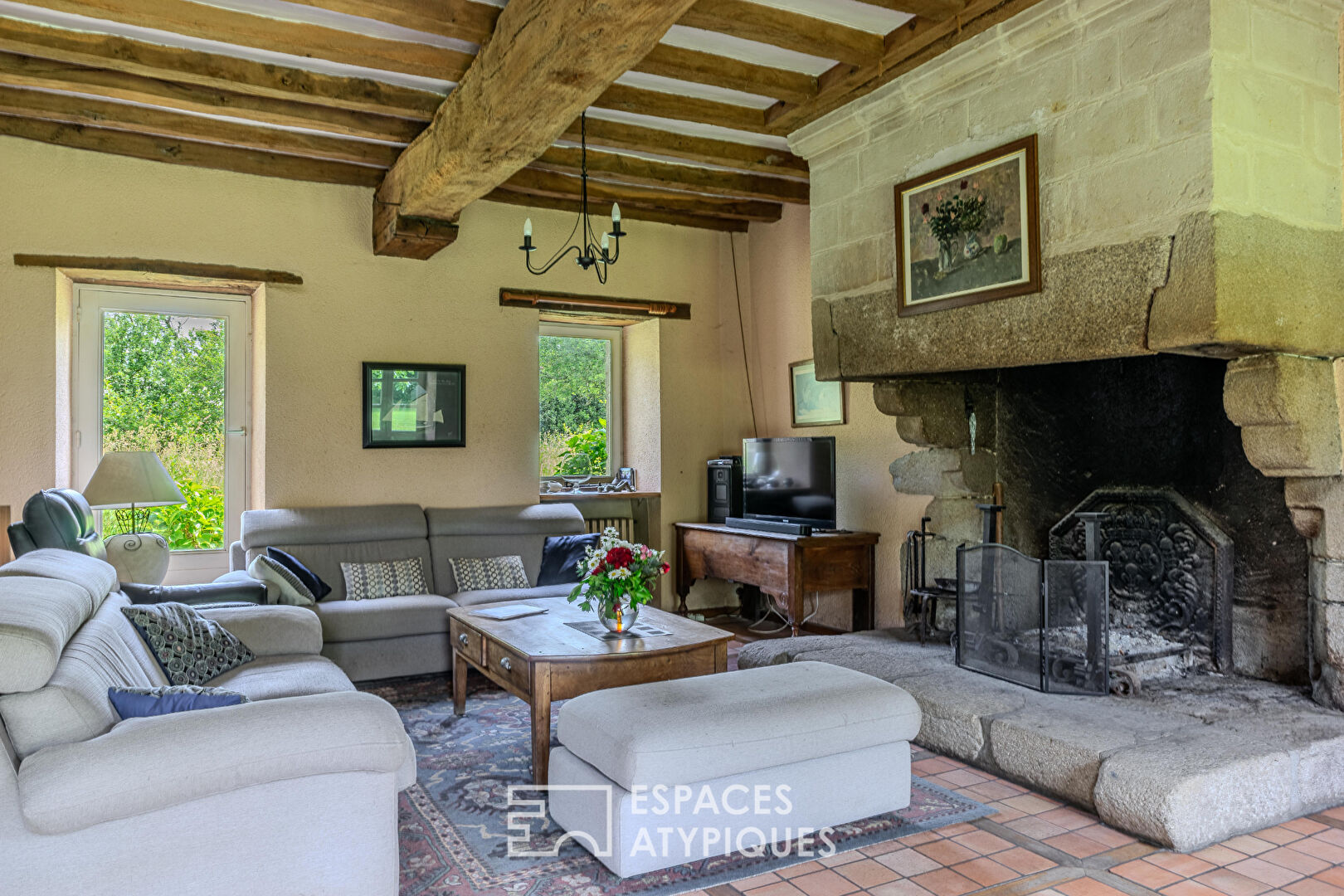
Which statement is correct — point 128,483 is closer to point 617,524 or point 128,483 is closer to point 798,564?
point 617,524

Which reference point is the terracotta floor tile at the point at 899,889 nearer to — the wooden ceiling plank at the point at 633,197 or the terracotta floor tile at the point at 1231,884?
the terracotta floor tile at the point at 1231,884

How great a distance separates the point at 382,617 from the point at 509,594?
66 centimetres

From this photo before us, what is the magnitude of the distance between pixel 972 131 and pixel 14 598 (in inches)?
125

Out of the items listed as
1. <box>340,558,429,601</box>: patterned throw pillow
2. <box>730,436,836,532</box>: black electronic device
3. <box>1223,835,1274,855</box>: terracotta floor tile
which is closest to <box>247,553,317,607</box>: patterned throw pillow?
<box>340,558,429,601</box>: patterned throw pillow

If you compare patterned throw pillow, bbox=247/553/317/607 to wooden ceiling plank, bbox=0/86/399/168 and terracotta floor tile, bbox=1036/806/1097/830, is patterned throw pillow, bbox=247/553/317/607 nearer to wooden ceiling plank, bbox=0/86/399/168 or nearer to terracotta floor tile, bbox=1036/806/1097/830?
wooden ceiling plank, bbox=0/86/399/168

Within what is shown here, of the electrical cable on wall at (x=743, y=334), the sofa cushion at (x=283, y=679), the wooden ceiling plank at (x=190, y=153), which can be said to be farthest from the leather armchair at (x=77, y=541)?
the electrical cable on wall at (x=743, y=334)

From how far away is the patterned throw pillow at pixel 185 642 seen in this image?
2814 mm

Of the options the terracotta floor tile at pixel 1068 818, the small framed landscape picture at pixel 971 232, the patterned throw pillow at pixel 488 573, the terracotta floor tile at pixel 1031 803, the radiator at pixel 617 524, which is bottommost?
the terracotta floor tile at pixel 1031 803

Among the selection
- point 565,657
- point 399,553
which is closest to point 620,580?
point 565,657

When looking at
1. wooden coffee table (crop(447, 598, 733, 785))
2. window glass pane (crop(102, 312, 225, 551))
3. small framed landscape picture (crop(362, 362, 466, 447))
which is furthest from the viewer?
small framed landscape picture (crop(362, 362, 466, 447))

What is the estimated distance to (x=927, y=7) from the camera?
10.0 ft

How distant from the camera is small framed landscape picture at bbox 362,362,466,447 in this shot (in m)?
5.15

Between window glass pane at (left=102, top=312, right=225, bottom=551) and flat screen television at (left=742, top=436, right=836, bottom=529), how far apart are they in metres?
3.00

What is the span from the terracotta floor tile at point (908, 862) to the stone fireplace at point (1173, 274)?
1454 millimetres
